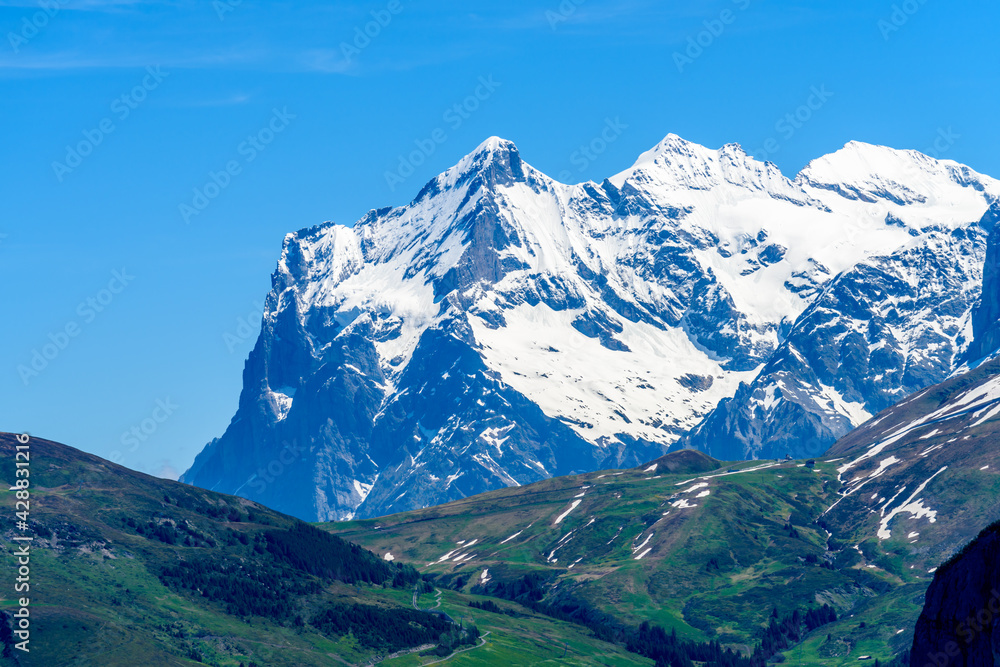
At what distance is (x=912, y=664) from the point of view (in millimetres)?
95625

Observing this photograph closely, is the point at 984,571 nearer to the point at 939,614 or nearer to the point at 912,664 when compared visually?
the point at 939,614

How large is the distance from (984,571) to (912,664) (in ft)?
37.0

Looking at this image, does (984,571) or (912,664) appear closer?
(984,571)

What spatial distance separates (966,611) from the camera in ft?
294

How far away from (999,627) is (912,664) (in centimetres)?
1127

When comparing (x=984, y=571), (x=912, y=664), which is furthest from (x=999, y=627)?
(x=912, y=664)

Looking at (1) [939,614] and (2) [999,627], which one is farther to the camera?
(1) [939,614]

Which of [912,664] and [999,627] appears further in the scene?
[912,664]

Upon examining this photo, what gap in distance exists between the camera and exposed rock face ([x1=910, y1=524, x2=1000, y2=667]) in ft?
287

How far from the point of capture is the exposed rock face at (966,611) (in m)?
87.5

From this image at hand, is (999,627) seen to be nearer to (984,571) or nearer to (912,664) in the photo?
(984,571)

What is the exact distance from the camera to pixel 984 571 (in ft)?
291

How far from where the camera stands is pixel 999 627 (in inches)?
3386

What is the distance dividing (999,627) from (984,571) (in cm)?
433
